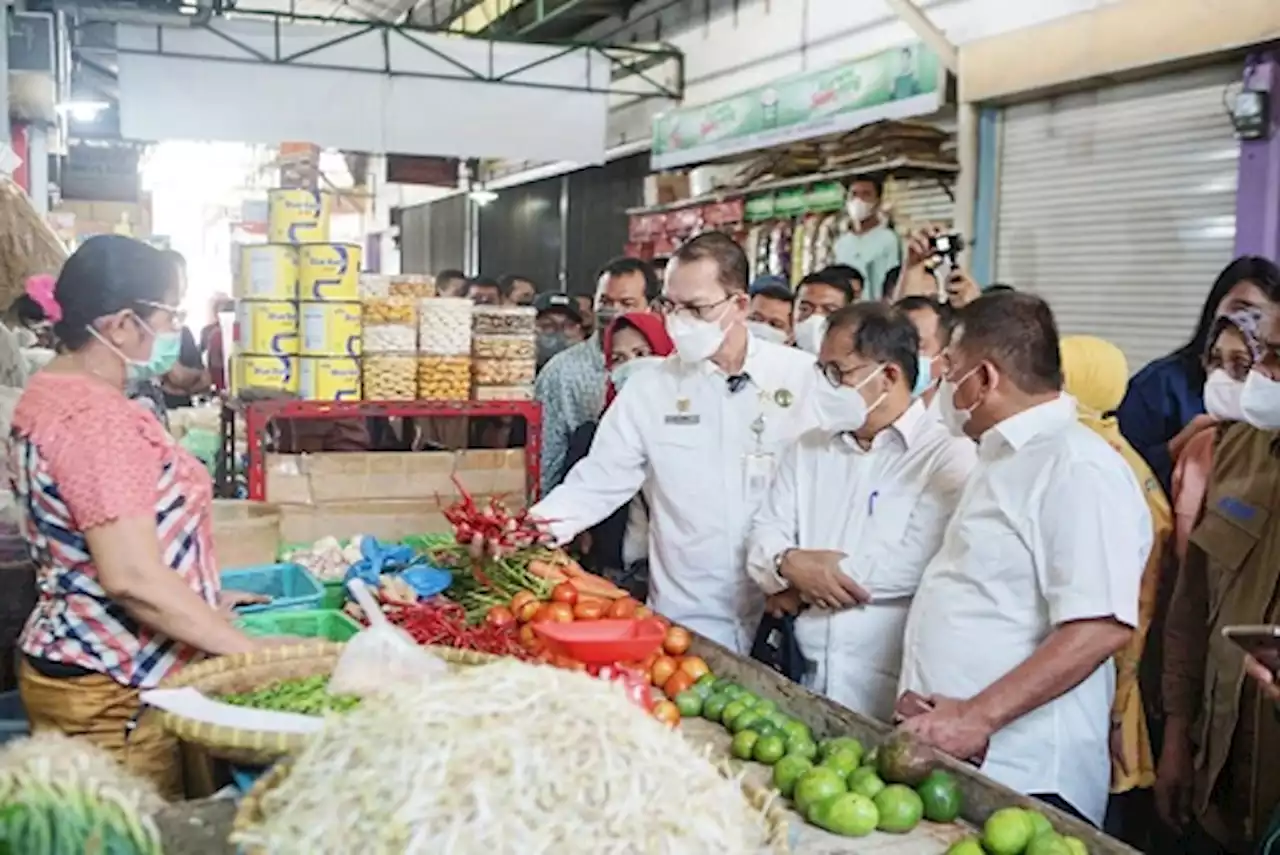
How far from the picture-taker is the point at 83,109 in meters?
10.8

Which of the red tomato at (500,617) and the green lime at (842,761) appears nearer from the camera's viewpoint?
the green lime at (842,761)

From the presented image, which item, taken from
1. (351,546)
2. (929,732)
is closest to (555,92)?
(351,546)

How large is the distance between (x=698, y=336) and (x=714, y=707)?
1.20 m

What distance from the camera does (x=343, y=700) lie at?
6.89 feet

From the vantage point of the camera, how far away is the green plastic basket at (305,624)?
3.01 metres

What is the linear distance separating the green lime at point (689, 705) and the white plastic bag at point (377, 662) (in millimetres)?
610

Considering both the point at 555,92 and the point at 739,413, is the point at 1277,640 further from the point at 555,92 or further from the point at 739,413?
the point at 555,92

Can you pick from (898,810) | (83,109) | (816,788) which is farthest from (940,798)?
(83,109)

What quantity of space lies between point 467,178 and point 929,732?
47.8 feet

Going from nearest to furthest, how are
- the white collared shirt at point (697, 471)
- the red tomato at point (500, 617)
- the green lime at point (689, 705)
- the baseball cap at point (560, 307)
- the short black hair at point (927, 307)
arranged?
the green lime at point (689, 705), the red tomato at point (500, 617), the white collared shirt at point (697, 471), the short black hair at point (927, 307), the baseball cap at point (560, 307)

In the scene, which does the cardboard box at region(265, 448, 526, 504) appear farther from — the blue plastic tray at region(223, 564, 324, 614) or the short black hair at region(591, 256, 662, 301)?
the short black hair at region(591, 256, 662, 301)

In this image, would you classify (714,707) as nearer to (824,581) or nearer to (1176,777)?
(824,581)

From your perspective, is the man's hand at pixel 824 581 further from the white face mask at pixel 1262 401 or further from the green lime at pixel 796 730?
the white face mask at pixel 1262 401

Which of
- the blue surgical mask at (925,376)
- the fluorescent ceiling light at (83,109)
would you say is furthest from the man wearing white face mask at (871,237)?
the fluorescent ceiling light at (83,109)
